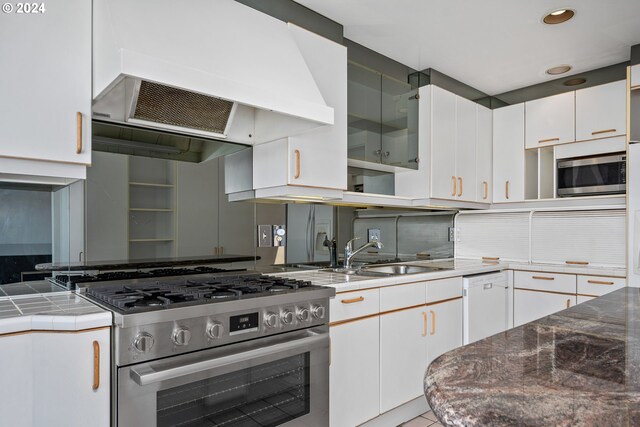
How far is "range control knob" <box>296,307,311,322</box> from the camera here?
1.89 metres

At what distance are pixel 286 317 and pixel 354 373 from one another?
625 mm

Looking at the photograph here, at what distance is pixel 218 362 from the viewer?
1.57m

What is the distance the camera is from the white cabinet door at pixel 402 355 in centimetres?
238

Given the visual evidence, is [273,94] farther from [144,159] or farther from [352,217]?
[352,217]

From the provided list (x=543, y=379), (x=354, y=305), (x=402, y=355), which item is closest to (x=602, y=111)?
(x=402, y=355)

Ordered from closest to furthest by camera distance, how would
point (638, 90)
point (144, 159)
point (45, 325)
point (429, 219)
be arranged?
point (45, 325), point (144, 159), point (638, 90), point (429, 219)

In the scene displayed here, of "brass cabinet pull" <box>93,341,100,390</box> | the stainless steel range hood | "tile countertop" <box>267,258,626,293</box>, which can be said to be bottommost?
"brass cabinet pull" <box>93,341,100,390</box>

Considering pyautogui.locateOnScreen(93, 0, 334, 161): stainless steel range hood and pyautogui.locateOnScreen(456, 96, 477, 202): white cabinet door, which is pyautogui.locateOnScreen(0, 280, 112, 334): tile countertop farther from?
pyautogui.locateOnScreen(456, 96, 477, 202): white cabinet door

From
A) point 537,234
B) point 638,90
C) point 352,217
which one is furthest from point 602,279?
point 352,217

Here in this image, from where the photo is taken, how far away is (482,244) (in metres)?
3.99

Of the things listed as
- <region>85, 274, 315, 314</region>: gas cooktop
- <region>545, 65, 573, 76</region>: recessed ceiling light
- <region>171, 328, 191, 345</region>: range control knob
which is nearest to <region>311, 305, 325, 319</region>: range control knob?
<region>85, 274, 315, 314</region>: gas cooktop

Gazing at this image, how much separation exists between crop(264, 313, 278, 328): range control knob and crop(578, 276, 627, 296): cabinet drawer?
2.54 m

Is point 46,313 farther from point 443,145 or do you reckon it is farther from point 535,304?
point 535,304

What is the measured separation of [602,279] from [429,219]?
142 centimetres
